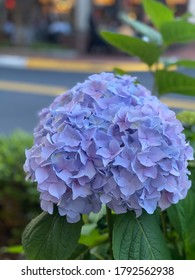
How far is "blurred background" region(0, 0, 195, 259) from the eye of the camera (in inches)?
114

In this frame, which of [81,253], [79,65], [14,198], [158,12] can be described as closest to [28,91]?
[79,65]

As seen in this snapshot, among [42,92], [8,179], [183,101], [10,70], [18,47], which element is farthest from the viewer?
[18,47]

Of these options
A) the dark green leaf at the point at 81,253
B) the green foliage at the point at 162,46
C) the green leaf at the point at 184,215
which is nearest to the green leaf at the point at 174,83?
the green foliage at the point at 162,46

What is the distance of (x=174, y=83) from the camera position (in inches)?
65.4

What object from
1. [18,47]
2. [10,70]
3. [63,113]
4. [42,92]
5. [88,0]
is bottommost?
[63,113]

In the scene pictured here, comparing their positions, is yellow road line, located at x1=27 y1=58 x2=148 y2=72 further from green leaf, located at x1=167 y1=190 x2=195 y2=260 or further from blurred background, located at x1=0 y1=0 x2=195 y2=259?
green leaf, located at x1=167 y1=190 x2=195 y2=260

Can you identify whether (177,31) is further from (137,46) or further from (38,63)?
(38,63)

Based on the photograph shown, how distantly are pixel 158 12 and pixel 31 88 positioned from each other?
8.57m

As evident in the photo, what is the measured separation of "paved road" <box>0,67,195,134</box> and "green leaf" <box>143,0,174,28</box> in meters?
4.19
